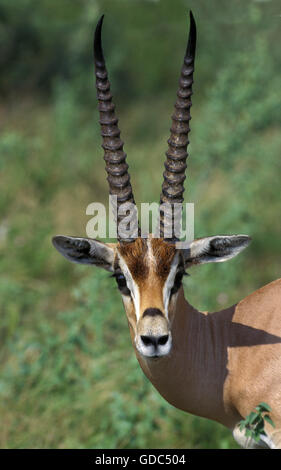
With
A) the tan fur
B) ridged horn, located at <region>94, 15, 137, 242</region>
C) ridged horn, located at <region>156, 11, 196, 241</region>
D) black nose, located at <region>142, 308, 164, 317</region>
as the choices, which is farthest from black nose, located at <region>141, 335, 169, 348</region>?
ridged horn, located at <region>94, 15, 137, 242</region>

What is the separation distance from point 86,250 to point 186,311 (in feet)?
3.28

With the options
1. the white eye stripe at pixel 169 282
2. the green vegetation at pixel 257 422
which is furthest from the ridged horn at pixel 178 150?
the green vegetation at pixel 257 422

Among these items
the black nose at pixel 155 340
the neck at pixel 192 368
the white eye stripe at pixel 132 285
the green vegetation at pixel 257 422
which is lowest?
the green vegetation at pixel 257 422

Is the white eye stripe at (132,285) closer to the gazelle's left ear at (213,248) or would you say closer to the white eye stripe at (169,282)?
the white eye stripe at (169,282)

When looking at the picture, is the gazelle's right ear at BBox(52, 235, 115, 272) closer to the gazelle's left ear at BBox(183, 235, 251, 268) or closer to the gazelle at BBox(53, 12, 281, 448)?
the gazelle at BBox(53, 12, 281, 448)

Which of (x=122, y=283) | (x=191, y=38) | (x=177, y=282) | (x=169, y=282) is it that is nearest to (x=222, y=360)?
(x=177, y=282)

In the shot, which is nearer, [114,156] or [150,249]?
[150,249]

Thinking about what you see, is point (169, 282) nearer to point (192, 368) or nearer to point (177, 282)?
point (177, 282)

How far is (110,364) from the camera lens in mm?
7781

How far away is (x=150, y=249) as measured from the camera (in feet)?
16.0

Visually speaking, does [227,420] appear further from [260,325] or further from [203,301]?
[203,301]

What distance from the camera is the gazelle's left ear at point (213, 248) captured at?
526 cm

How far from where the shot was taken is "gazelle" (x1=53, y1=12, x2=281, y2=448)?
4863 mm

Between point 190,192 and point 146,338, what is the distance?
18.3 ft
